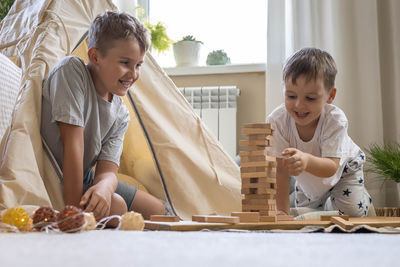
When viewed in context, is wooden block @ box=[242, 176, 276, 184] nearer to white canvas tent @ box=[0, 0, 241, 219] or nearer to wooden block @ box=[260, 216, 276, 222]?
wooden block @ box=[260, 216, 276, 222]

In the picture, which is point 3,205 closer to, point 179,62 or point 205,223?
point 205,223

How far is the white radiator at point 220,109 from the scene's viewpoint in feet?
9.02

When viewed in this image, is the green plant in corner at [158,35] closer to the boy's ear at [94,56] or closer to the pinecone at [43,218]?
the boy's ear at [94,56]

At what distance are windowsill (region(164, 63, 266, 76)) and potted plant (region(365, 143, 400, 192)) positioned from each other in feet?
2.54

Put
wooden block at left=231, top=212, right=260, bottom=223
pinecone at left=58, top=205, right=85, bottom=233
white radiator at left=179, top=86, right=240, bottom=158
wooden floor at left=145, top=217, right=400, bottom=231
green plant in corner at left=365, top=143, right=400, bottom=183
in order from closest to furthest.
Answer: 1. pinecone at left=58, top=205, right=85, bottom=233
2. wooden floor at left=145, top=217, right=400, bottom=231
3. wooden block at left=231, top=212, right=260, bottom=223
4. green plant in corner at left=365, top=143, right=400, bottom=183
5. white radiator at left=179, top=86, right=240, bottom=158

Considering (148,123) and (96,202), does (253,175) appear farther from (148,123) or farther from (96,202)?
(148,123)

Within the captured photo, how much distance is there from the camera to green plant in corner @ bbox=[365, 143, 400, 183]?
7.39ft

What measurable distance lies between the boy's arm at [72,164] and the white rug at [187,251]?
0.52m

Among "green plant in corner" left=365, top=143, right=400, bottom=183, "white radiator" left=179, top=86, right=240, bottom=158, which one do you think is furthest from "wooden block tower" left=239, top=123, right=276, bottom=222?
"white radiator" left=179, top=86, right=240, bottom=158

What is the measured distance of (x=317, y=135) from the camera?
4.97ft

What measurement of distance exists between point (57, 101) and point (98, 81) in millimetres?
165

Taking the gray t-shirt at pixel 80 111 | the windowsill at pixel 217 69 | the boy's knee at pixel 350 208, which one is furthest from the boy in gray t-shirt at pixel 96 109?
the windowsill at pixel 217 69

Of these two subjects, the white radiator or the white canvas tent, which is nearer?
the white canvas tent

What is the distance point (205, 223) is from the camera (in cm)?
90
